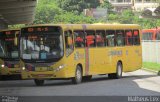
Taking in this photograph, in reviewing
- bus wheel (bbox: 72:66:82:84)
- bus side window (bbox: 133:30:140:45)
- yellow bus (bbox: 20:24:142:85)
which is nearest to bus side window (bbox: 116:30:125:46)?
yellow bus (bbox: 20:24:142:85)

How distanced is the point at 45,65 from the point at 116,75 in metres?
6.14

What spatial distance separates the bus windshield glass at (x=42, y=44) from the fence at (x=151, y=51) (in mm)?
23898

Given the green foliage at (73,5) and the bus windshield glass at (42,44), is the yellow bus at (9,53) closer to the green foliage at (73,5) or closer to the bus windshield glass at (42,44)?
the bus windshield glass at (42,44)

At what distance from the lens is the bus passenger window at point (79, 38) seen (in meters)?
27.7

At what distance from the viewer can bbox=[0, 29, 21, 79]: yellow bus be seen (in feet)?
99.2

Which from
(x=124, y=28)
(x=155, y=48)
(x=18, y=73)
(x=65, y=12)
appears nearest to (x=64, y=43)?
(x=18, y=73)

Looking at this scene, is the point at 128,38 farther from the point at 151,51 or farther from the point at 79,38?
the point at 151,51

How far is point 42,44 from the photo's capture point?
2656 centimetres

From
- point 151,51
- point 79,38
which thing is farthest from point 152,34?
point 79,38

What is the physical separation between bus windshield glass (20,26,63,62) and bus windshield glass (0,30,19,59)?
3.54 metres

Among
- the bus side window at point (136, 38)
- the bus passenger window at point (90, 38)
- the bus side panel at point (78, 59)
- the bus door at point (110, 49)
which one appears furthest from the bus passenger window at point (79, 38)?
the bus side window at point (136, 38)

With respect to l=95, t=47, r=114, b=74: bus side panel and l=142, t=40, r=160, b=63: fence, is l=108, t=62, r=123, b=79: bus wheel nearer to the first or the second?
l=95, t=47, r=114, b=74: bus side panel

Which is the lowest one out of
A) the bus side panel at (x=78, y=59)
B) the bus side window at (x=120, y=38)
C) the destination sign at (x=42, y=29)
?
the bus side panel at (x=78, y=59)

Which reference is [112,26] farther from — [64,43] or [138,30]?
[64,43]
